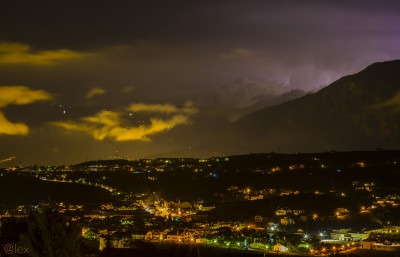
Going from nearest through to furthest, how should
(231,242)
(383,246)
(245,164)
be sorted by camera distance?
(383,246) < (231,242) < (245,164)

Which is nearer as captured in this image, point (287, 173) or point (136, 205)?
point (136, 205)

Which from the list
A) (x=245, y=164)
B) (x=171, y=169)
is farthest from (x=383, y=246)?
(x=171, y=169)

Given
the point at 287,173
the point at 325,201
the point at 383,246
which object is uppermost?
the point at 287,173

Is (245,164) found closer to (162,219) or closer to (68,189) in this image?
(68,189)

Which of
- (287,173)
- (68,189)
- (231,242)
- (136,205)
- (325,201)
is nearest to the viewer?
(231,242)

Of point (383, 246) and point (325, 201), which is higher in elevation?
point (325, 201)

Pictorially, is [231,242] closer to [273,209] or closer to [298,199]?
[273,209]
